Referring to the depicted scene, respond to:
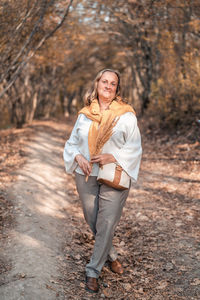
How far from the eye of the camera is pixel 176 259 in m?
4.41

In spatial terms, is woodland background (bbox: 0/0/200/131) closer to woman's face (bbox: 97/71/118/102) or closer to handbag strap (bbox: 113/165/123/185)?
woman's face (bbox: 97/71/118/102)

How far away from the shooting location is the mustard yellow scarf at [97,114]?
11.3 feet

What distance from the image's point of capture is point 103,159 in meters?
3.35

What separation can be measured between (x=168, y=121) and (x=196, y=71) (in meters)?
2.36

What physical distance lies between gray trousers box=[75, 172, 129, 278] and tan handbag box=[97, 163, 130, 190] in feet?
0.34

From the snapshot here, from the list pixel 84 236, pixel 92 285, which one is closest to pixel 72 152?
pixel 92 285

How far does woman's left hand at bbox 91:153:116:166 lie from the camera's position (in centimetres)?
336

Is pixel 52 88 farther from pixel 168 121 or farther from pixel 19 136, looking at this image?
pixel 168 121

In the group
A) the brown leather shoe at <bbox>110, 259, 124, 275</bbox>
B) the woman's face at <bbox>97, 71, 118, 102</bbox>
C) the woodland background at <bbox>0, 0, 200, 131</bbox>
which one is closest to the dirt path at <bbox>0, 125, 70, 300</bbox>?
the brown leather shoe at <bbox>110, 259, 124, 275</bbox>

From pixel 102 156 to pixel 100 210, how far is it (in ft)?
1.86

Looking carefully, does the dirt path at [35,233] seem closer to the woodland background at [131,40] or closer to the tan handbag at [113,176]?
the tan handbag at [113,176]

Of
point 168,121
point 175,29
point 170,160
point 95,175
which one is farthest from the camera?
point 175,29

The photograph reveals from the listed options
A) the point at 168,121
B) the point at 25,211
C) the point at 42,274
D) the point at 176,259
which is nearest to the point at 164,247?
the point at 176,259

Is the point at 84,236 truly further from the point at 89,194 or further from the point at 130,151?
the point at 130,151
